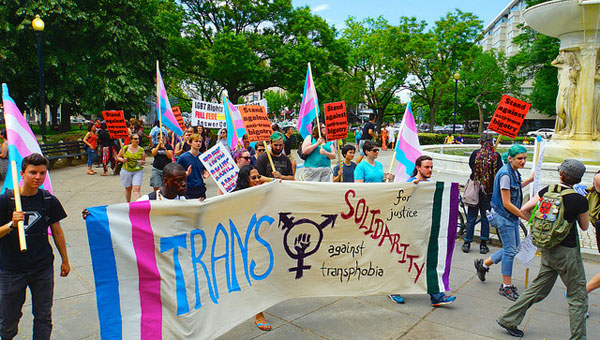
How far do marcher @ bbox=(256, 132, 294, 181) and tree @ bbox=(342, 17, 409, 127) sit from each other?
2943cm

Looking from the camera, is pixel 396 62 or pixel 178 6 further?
pixel 396 62

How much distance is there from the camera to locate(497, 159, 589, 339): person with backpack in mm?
3725

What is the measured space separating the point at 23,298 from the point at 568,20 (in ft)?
52.3

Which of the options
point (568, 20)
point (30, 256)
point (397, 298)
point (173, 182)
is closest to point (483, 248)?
point (397, 298)

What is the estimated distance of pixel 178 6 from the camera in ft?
95.9

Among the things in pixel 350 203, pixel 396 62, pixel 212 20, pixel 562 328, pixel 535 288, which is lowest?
pixel 562 328

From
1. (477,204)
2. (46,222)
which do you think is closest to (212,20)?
(477,204)

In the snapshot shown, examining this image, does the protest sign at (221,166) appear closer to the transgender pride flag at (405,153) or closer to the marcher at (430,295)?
the transgender pride flag at (405,153)

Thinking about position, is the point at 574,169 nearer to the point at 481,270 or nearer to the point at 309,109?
the point at 481,270

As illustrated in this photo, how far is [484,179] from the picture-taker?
6594 millimetres

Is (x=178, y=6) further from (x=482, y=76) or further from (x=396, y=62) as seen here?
(x=482, y=76)

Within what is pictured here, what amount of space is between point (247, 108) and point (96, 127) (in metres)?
10.5

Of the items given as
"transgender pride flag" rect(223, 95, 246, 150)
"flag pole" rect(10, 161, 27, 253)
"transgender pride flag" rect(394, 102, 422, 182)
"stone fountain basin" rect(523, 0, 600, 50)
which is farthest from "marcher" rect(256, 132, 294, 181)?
"stone fountain basin" rect(523, 0, 600, 50)

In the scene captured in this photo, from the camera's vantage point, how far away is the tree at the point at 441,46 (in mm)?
32812
